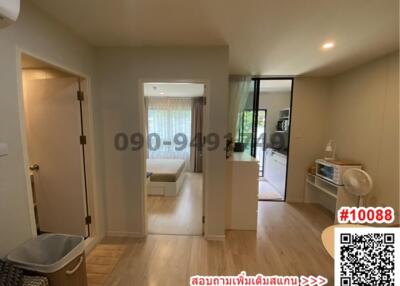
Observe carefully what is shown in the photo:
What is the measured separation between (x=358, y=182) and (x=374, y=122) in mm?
831

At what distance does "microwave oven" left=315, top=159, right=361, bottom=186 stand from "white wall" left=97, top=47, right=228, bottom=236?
1752 mm

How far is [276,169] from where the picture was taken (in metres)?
4.45

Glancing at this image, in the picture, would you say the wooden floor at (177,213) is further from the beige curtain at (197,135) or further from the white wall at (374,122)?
the white wall at (374,122)

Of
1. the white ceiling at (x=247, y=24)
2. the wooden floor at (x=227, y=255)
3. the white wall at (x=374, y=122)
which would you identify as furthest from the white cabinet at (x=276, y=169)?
the white ceiling at (x=247, y=24)

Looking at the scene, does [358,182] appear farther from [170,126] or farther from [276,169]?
[170,126]

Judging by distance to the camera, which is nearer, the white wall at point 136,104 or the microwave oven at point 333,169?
the white wall at point 136,104

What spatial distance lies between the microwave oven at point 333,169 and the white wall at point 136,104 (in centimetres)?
175

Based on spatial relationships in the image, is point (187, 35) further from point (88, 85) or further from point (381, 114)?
point (381, 114)

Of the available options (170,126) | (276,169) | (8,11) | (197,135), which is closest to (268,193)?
(276,169)

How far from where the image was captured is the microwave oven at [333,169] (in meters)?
2.79

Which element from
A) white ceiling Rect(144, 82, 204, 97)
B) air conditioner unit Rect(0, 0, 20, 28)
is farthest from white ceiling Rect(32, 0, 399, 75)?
white ceiling Rect(144, 82, 204, 97)

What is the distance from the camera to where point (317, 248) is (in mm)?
2334

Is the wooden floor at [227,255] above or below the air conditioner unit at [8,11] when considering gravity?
below

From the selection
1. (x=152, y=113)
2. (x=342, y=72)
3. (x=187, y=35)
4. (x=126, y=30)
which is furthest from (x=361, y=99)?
(x=152, y=113)
